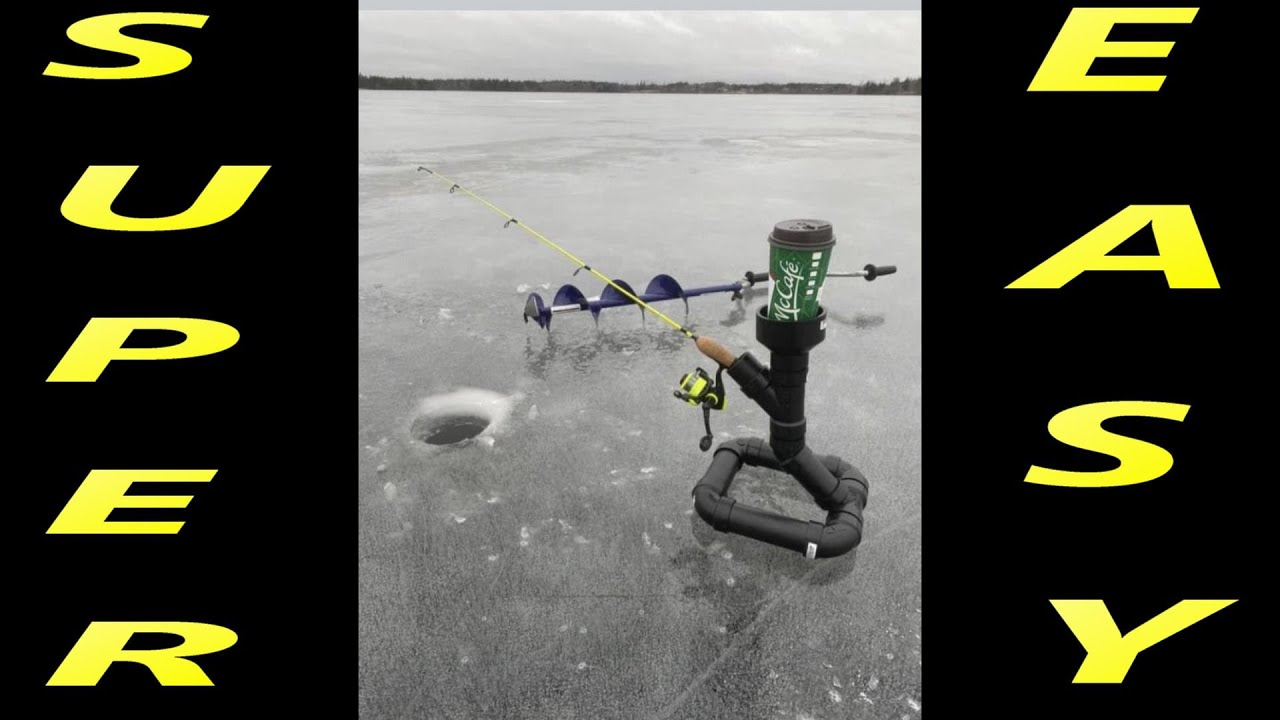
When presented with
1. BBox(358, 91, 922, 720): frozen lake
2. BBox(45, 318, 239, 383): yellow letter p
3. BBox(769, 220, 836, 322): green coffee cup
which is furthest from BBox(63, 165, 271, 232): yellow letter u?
BBox(769, 220, 836, 322): green coffee cup

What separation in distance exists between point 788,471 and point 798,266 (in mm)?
1056

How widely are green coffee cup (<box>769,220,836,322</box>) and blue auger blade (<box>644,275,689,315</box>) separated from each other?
2967 mm

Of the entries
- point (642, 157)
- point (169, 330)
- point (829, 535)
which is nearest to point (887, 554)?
point (829, 535)

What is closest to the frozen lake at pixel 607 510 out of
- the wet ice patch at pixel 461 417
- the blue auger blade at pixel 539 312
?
the wet ice patch at pixel 461 417

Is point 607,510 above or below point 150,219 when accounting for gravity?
below

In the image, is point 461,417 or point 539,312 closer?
point 461,417

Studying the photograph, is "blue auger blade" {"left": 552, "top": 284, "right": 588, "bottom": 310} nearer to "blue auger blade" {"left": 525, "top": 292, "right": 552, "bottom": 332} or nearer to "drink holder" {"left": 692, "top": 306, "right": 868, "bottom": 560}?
"blue auger blade" {"left": 525, "top": 292, "right": 552, "bottom": 332}

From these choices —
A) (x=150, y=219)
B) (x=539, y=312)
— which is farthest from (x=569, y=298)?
(x=150, y=219)

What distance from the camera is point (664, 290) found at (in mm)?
6164

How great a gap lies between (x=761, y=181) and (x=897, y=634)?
13457mm

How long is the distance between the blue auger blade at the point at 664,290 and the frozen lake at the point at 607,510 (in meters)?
0.38

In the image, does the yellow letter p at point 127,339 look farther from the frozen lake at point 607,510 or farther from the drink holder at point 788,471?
the drink holder at point 788,471

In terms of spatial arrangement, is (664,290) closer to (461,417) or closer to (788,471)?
(461,417)

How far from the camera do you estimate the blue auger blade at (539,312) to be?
5707 millimetres
